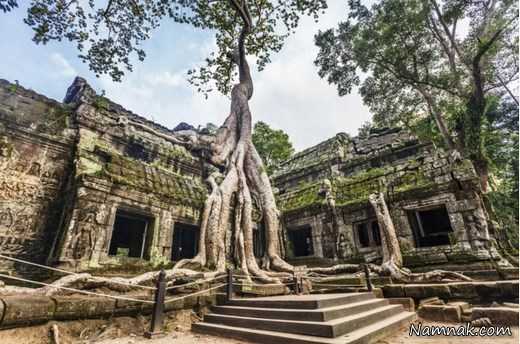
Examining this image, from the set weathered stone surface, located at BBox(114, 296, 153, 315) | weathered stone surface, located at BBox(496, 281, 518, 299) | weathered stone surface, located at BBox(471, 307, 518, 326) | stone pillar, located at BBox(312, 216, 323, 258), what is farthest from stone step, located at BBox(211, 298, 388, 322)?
stone pillar, located at BBox(312, 216, 323, 258)

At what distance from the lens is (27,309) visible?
3004mm

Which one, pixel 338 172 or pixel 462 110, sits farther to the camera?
pixel 338 172

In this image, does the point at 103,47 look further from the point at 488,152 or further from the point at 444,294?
the point at 488,152

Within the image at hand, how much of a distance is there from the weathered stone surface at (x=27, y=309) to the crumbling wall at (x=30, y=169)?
3.43 meters

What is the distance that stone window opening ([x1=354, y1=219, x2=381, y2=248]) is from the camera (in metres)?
8.39

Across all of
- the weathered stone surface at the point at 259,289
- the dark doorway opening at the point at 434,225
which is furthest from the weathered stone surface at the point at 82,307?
the dark doorway opening at the point at 434,225

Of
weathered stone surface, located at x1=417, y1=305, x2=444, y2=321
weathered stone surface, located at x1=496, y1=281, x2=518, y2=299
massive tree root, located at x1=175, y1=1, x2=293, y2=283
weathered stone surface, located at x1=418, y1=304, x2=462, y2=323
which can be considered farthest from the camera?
massive tree root, located at x1=175, y1=1, x2=293, y2=283

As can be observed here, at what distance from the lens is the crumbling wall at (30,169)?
225 inches

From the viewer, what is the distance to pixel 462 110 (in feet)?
31.5

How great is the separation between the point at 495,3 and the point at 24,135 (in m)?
17.0

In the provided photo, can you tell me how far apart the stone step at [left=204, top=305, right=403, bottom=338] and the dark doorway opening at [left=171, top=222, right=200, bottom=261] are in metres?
4.05

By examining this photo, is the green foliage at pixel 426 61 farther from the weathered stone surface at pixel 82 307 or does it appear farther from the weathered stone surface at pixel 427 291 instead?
the weathered stone surface at pixel 82 307

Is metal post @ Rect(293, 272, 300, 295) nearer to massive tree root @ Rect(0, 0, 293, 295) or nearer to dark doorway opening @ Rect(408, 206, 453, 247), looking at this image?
massive tree root @ Rect(0, 0, 293, 295)

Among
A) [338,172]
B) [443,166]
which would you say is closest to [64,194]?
[338,172]
